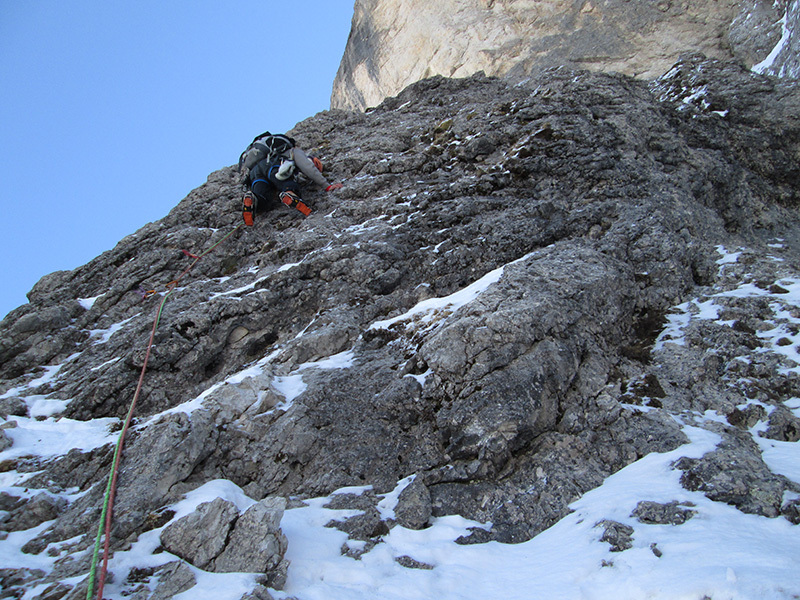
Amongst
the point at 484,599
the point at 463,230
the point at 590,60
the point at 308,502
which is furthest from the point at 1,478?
the point at 590,60

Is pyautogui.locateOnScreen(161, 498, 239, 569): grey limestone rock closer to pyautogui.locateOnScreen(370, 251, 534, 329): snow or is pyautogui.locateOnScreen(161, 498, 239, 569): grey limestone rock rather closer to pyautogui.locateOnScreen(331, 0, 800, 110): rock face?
pyautogui.locateOnScreen(370, 251, 534, 329): snow

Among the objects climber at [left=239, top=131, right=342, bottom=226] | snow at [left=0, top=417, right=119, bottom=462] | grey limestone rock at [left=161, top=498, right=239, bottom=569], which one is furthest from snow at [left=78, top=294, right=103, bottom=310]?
grey limestone rock at [left=161, top=498, right=239, bottom=569]

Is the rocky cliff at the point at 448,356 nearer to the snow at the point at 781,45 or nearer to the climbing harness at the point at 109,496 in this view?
the climbing harness at the point at 109,496

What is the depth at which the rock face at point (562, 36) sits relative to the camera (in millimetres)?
15039

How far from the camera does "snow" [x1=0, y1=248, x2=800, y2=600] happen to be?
3.08 metres

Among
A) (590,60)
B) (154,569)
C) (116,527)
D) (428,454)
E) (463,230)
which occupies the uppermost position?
(590,60)

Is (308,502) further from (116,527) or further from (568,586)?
(568,586)

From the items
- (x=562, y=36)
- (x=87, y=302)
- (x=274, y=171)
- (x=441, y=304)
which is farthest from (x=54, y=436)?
(x=562, y=36)

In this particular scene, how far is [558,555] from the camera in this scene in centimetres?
378

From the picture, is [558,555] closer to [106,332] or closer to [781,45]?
[106,332]

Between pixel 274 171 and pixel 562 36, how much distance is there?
14330 mm

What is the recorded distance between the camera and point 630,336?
21.2ft

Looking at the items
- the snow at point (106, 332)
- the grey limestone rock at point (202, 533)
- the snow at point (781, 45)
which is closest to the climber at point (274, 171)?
the snow at point (106, 332)

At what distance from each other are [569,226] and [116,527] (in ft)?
25.4
